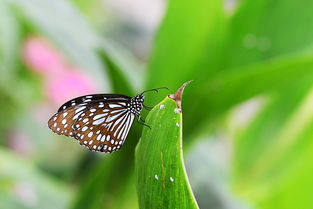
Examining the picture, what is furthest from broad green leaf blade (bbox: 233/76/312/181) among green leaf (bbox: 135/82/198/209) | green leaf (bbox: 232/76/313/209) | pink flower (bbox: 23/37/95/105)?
pink flower (bbox: 23/37/95/105)

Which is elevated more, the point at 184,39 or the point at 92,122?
the point at 184,39

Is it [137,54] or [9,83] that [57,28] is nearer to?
[9,83]

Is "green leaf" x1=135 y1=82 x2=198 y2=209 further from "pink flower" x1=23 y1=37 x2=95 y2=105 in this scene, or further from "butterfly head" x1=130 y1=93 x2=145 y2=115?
"pink flower" x1=23 y1=37 x2=95 y2=105

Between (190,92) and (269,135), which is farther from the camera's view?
(269,135)

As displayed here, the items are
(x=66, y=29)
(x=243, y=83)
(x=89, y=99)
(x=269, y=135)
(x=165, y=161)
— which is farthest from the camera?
(x=269, y=135)

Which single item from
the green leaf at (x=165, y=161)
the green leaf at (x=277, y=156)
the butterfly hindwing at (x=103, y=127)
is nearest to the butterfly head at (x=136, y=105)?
the butterfly hindwing at (x=103, y=127)

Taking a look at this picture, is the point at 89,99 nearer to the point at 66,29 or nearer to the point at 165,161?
the point at 165,161

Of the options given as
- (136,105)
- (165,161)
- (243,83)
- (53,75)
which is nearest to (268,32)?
(243,83)

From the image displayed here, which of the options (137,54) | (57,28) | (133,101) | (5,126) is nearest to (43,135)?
(5,126)
